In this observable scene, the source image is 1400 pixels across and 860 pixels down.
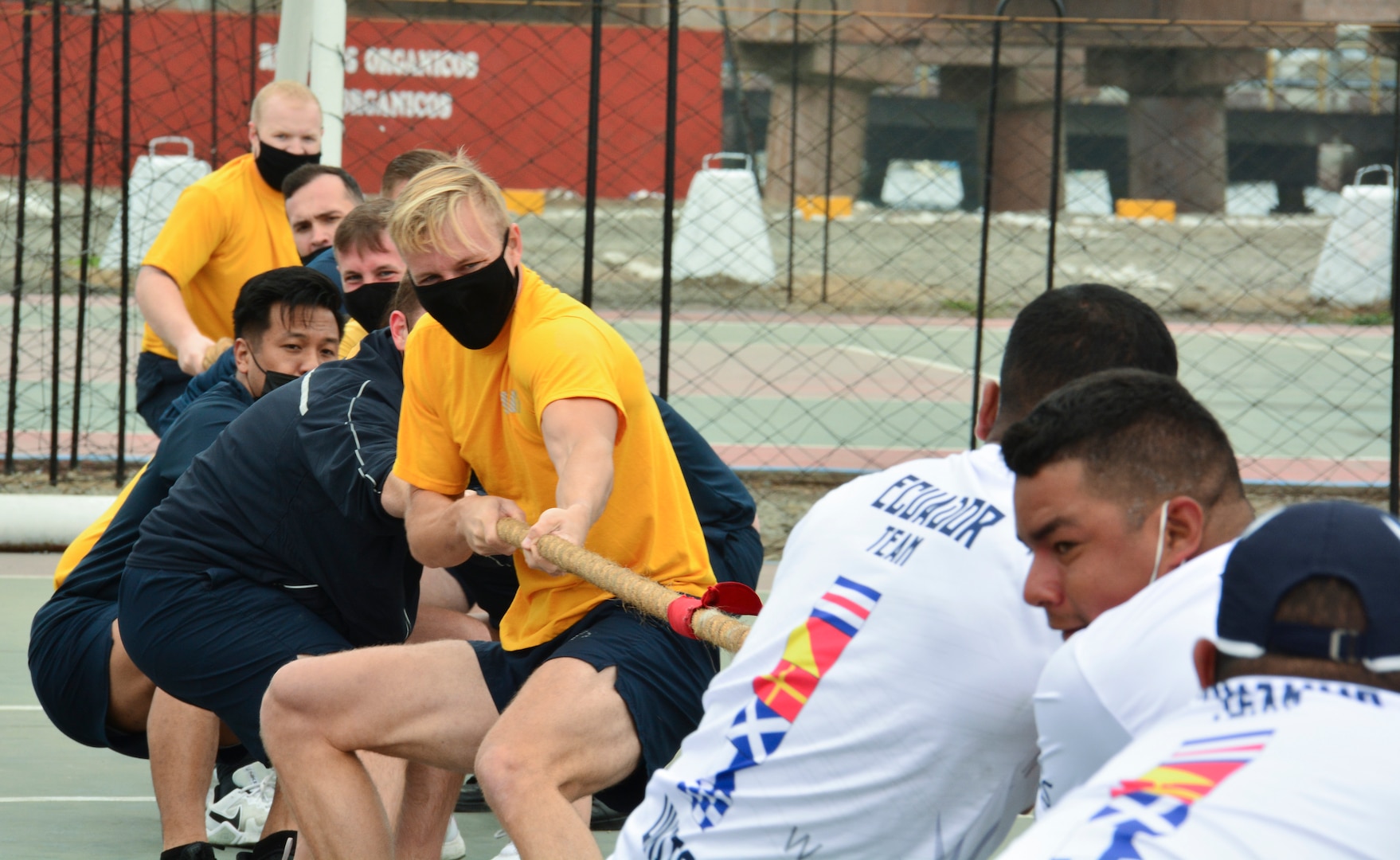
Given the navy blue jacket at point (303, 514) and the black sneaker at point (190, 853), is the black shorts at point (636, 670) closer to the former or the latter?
the navy blue jacket at point (303, 514)

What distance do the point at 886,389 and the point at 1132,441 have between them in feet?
30.8

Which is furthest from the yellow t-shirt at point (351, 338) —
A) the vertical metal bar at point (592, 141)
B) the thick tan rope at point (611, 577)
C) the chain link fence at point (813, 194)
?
the chain link fence at point (813, 194)

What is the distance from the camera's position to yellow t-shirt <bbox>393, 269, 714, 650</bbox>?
2857 millimetres

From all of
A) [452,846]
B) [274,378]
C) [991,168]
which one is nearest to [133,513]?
[274,378]

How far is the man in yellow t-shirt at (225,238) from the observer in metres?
5.55

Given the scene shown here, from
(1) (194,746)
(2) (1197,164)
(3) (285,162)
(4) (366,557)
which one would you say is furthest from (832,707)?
(2) (1197,164)

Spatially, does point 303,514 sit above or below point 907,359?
below

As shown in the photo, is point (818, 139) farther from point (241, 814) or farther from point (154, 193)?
point (241, 814)

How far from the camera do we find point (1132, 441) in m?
1.72

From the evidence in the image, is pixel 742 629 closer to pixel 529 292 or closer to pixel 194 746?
pixel 529 292

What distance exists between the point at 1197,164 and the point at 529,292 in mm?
18734

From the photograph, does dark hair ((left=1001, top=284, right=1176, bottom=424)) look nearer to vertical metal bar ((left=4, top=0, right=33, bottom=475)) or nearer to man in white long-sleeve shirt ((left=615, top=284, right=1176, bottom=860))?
man in white long-sleeve shirt ((left=615, top=284, right=1176, bottom=860))

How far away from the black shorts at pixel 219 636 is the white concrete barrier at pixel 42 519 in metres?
3.44

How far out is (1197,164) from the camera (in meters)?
20.4
